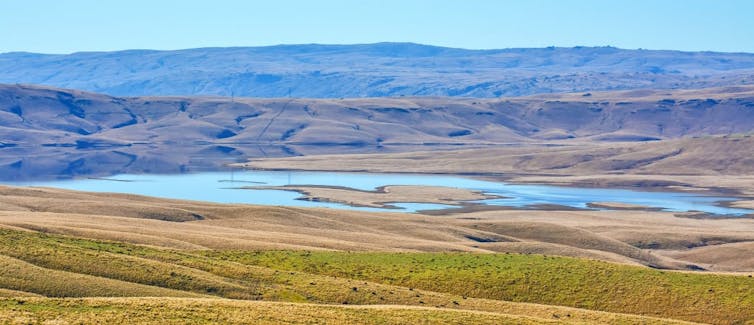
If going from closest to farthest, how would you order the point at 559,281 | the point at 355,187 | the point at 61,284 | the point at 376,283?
the point at 61,284, the point at 376,283, the point at 559,281, the point at 355,187

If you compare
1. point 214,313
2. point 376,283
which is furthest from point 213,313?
point 376,283

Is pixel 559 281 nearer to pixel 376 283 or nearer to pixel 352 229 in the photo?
pixel 376 283

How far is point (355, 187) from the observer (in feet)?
582

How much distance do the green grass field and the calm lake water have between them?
77.3 m

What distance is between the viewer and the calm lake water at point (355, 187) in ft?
490

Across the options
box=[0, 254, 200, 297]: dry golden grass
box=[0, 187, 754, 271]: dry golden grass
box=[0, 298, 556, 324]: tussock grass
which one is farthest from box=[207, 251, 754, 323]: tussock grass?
box=[0, 254, 200, 297]: dry golden grass

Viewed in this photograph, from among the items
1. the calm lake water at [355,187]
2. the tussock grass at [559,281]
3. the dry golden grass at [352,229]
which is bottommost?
the calm lake water at [355,187]

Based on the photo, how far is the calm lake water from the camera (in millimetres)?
149250

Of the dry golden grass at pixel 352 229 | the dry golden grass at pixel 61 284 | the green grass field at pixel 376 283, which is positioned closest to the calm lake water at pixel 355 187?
the dry golden grass at pixel 352 229

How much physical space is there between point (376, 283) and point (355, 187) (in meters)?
121

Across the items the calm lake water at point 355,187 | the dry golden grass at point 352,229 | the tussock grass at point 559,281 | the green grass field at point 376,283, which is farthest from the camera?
the calm lake water at point 355,187

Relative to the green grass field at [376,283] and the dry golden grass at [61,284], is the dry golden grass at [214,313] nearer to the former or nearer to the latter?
the green grass field at [376,283]

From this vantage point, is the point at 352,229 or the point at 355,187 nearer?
the point at 352,229

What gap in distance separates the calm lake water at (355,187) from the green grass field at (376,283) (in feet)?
253
